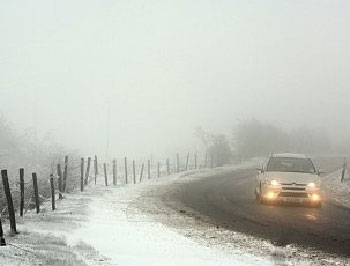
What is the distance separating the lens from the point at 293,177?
61.4ft

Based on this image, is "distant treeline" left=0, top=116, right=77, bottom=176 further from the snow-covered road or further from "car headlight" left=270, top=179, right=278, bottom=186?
the snow-covered road

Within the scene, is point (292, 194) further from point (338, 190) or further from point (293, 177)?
point (338, 190)

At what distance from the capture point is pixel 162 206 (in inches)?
716

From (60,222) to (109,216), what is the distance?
2.22m

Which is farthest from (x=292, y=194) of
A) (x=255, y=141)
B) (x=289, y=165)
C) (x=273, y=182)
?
(x=255, y=141)

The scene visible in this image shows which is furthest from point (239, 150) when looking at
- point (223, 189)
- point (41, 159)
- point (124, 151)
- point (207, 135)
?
point (223, 189)

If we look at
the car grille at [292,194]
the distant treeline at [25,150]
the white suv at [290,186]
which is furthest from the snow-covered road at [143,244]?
the distant treeline at [25,150]

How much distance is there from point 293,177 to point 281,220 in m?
4.22

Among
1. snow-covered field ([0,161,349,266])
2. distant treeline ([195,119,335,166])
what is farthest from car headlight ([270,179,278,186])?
distant treeline ([195,119,335,166])

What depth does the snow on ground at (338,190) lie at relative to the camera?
21344mm

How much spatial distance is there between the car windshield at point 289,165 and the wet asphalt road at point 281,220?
139cm

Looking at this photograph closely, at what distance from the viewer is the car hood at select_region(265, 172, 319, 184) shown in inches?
730

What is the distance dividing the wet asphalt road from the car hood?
88cm

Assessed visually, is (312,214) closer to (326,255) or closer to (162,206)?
(162,206)
